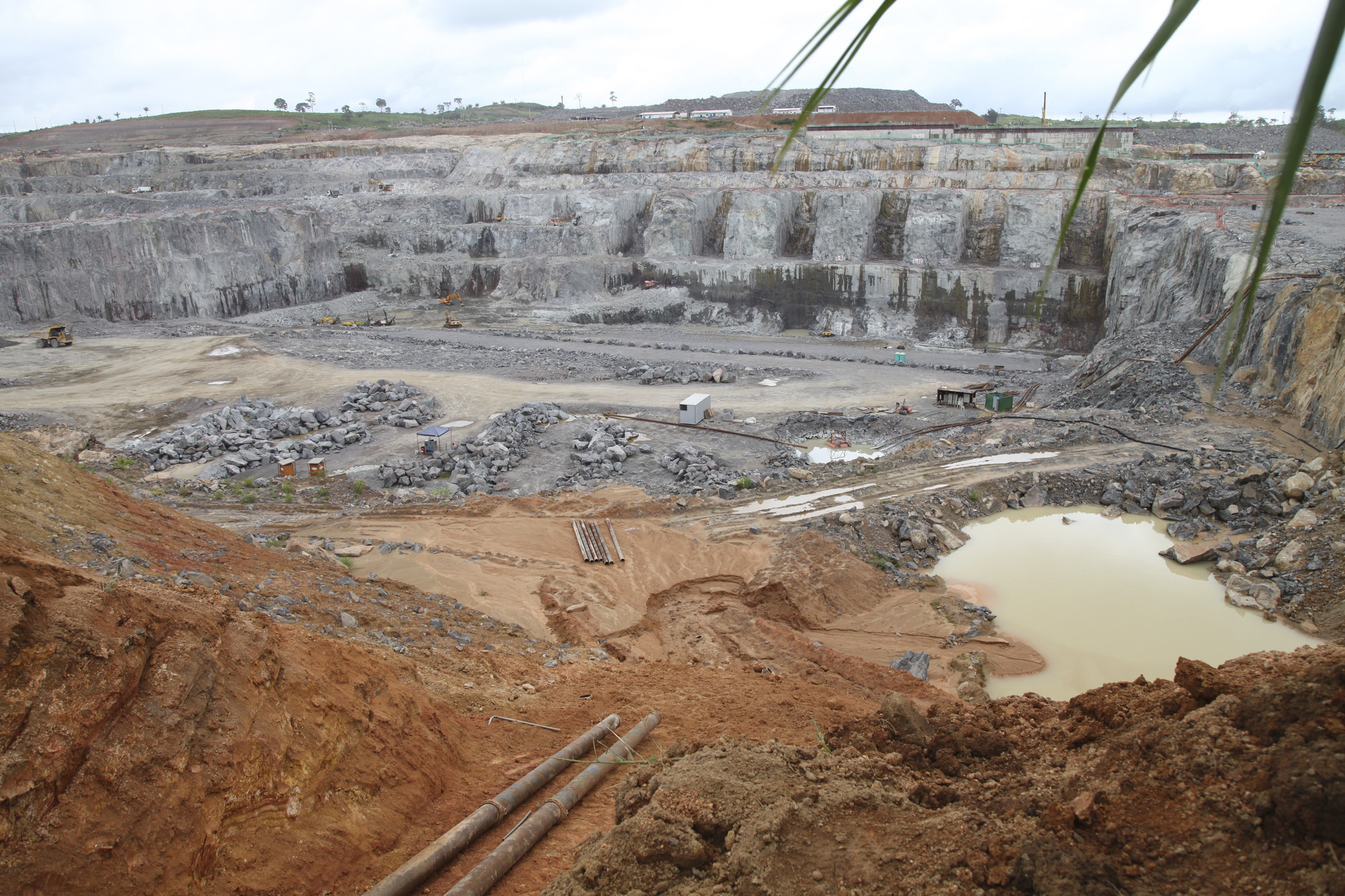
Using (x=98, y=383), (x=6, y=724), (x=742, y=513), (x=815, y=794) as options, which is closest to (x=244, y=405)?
(x=98, y=383)

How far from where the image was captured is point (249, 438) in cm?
2003

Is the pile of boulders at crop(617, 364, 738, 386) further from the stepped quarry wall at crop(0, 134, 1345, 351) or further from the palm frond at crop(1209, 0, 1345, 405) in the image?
the palm frond at crop(1209, 0, 1345, 405)

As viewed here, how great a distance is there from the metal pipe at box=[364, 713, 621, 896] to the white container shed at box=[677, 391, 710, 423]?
1504 centimetres

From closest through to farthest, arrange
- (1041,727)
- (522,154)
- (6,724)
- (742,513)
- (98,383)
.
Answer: (6,724)
(1041,727)
(742,513)
(98,383)
(522,154)

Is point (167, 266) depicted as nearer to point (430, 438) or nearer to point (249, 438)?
point (249, 438)

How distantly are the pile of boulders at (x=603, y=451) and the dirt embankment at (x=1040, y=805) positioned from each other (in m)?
13.1

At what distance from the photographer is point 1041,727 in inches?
187

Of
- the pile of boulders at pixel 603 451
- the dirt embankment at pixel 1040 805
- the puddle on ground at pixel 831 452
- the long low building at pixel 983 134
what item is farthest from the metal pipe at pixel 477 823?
the long low building at pixel 983 134

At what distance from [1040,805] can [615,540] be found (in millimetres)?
10578

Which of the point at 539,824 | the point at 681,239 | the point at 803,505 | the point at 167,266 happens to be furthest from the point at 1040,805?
the point at 167,266

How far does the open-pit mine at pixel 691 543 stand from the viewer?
12.4 feet

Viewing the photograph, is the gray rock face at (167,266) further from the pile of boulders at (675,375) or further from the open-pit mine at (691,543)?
the pile of boulders at (675,375)

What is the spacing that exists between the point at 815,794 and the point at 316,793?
3.01 meters

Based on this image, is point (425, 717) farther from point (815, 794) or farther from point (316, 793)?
point (815, 794)
